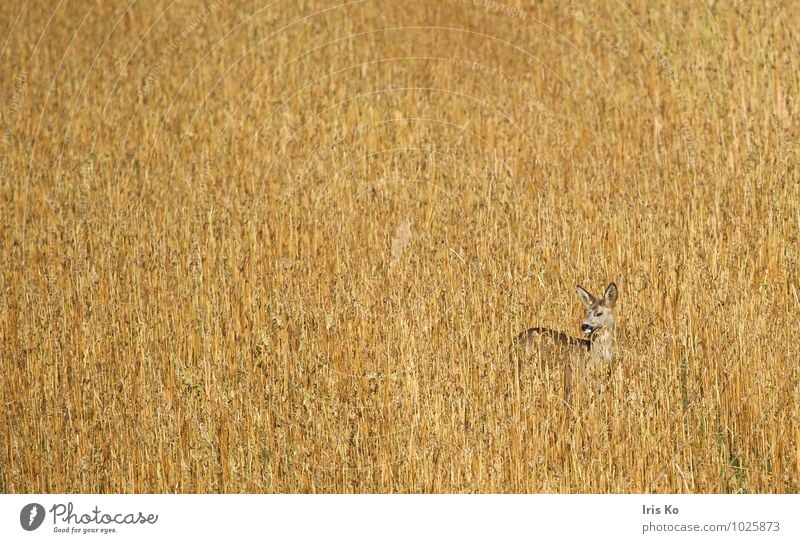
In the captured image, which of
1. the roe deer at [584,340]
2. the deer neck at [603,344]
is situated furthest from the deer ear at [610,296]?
the deer neck at [603,344]

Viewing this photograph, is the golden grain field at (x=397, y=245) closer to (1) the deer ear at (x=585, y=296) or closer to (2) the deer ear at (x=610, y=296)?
(2) the deer ear at (x=610, y=296)

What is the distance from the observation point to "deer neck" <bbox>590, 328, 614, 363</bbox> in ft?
16.5

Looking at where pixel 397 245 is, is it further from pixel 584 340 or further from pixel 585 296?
pixel 584 340


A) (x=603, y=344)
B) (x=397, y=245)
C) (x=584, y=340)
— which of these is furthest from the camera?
(x=397, y=245)

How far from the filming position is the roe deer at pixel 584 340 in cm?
499

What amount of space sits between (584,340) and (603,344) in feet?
0.45

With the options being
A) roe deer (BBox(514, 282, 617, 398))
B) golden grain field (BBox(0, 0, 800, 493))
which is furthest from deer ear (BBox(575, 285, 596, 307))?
golden grain field (BBox(0, 0, 800, 493))

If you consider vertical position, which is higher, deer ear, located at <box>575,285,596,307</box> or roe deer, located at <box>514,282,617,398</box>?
deer ear, located at <box>575,285,596,307</box>

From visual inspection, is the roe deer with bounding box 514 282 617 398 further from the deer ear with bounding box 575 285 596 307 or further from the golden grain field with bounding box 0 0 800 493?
the golden grain field with bounding box 0 0 800 493

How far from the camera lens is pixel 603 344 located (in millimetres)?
5164

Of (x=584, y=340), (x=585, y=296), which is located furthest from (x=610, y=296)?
(x=584, y=340)

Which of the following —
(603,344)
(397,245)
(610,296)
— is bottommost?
(603,344)
